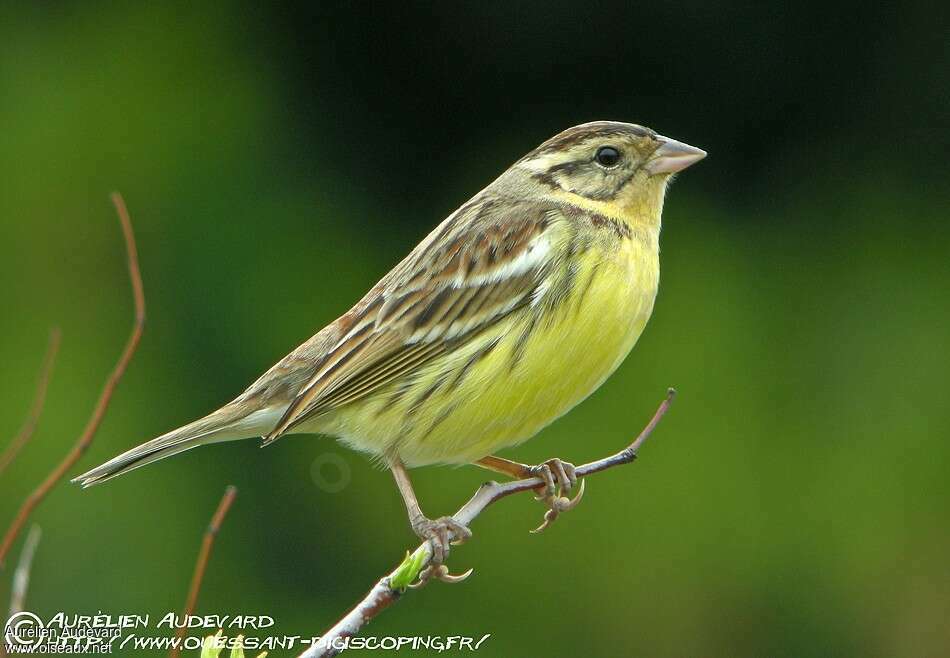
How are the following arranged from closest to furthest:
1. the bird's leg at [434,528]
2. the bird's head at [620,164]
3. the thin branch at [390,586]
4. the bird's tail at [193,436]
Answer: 1. the thin branch at [390,586]
2. the bird's leg at [434,528]
3. the bird's tail at [193,436]
4. the bird's head at [620,164]

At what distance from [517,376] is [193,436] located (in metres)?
1.08

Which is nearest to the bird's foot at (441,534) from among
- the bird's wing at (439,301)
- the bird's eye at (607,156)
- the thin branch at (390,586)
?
the bird's wing at (439,301)

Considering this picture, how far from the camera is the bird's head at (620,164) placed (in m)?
4.67

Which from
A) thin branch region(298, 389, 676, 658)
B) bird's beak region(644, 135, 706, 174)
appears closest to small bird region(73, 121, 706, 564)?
bird's beak region(644, 135, 706, 174)

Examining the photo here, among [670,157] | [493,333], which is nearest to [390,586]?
[493,333]

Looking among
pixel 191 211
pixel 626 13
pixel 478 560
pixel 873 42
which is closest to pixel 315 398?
pixel 478 560

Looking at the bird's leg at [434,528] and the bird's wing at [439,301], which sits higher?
the bird's wing at [439,301]

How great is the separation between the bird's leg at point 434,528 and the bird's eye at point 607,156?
3.77ft

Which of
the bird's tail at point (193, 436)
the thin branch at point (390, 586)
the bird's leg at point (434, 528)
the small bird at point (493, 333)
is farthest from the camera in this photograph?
the bird's tail at point (193, 436)

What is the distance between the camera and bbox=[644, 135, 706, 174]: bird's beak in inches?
181

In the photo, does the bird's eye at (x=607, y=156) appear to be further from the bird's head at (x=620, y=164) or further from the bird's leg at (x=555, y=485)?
the bird's leg at (x=555, y=485)

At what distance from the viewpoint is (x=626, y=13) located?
7.61 metres

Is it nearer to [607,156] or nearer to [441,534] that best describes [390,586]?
[441,534]

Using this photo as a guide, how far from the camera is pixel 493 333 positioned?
4375 millimetres
